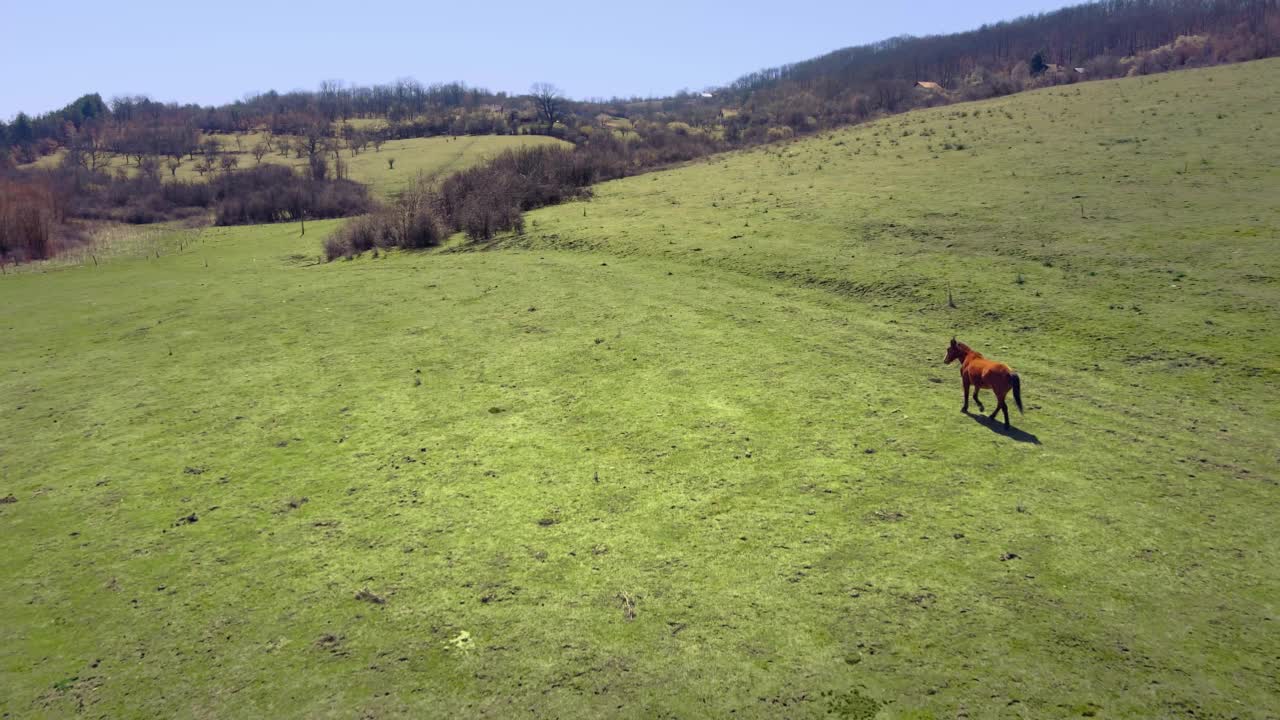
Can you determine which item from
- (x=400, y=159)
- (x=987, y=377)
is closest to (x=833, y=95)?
(x=400, y=159)

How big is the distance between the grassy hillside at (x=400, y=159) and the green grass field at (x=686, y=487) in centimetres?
3257

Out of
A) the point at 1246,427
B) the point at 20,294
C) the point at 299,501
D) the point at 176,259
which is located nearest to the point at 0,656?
the point at 299,501

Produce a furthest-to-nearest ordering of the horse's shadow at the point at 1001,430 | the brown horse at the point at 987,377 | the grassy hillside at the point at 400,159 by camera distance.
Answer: the grassy hillside at the point at 400,159 → the horse's shadow at the point at 1001,430 → the brown horse at the point at 987,377

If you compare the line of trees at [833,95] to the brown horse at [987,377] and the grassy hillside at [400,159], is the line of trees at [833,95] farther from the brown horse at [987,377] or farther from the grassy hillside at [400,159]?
the brown horse at [987,377]

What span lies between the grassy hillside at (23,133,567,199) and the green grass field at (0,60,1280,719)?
107ft

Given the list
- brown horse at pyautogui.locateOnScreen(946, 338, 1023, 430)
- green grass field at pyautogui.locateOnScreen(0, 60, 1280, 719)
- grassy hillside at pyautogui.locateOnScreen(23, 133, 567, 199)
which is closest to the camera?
green grass field at pyautogui.locateOnScreen(0, 60, 1280, 719)

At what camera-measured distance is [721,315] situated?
620 inches

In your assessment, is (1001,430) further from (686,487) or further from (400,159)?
(400,159)

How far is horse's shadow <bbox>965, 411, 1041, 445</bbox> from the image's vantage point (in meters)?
9.45

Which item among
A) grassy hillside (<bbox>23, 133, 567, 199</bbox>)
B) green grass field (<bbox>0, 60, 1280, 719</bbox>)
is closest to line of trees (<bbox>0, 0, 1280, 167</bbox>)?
grassy hillside (<bbox>23, 133, 567, 199</bbox>)

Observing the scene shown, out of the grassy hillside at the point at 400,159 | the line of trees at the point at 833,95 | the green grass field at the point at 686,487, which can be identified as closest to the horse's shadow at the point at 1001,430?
the green grass field at the point at 686,487

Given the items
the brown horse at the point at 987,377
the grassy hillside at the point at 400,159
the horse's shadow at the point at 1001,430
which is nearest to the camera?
the brown horse at the point at 987,377

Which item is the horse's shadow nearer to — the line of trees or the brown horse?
the brown horse

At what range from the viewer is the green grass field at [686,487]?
5.66 metres
